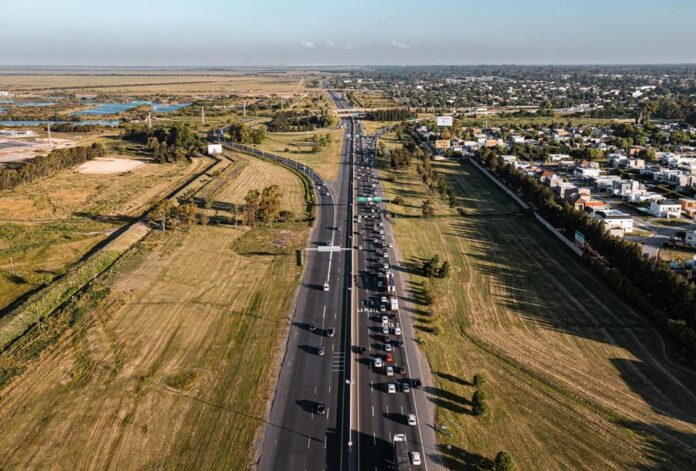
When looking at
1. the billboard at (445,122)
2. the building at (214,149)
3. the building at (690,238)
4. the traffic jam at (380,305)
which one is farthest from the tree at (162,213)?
the billboard at (445,122)

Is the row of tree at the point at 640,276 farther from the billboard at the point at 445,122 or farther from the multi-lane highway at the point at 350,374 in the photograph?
the billboard at the point at 445,122

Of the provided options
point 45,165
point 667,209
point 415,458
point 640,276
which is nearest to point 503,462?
point 415,458

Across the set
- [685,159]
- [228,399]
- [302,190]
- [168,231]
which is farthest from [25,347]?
[685,159]

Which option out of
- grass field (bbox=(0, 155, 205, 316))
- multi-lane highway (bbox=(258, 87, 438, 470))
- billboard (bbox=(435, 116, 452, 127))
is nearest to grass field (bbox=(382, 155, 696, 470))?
multi-lane highway (bbox=(258, 87, 438, 470))

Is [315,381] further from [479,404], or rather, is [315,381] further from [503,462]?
[503,462]

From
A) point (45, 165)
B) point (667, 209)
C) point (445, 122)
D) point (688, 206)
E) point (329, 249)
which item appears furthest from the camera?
point (445, 122)

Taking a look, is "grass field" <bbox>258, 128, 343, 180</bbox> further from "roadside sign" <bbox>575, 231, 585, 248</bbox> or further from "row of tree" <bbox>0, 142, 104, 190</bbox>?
"roadside sign" <bbox>575, 231, 585, 248</bbox>
